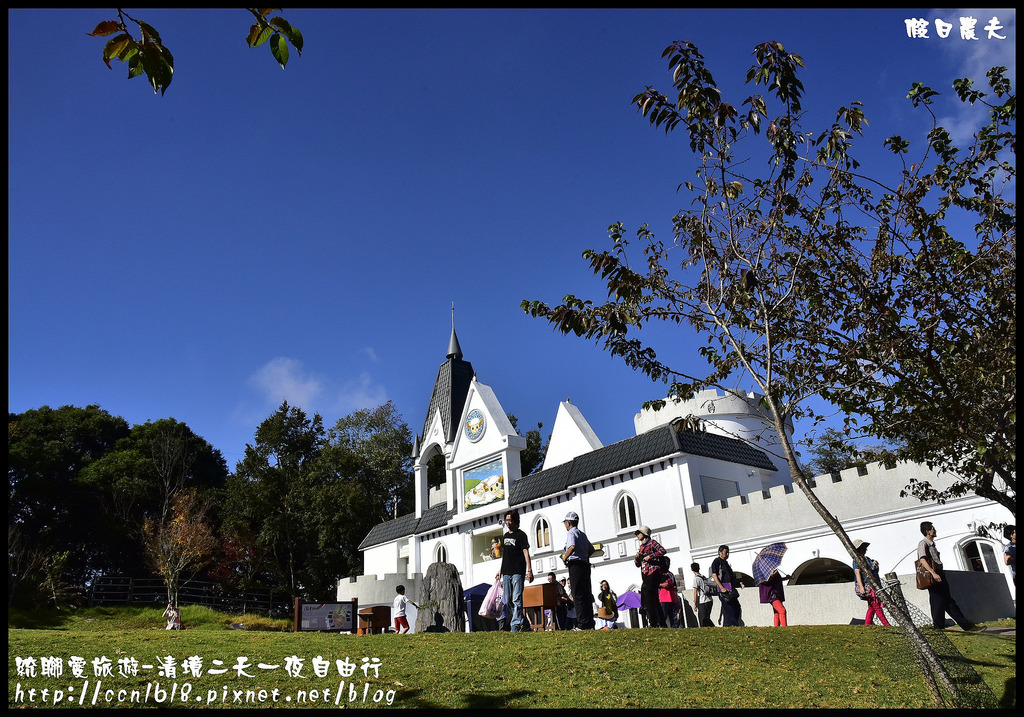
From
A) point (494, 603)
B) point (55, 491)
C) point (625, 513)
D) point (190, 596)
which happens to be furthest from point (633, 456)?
point (55, 491)

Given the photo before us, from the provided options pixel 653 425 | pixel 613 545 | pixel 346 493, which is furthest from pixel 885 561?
pixel 346 493

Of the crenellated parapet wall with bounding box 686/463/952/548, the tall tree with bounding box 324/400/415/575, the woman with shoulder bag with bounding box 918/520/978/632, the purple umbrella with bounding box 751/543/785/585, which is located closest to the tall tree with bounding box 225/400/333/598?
the tall tree with bounding box 324/400/415/575

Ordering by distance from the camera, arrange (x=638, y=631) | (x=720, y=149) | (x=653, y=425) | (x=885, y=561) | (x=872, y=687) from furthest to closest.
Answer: (x=653, y=425), (x=885, y=561), (x=638, y=631), (x=720, y=149), (x=872, y=687)

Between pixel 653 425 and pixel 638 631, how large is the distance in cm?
2021

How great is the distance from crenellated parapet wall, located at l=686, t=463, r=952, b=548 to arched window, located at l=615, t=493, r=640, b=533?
8.68 ft

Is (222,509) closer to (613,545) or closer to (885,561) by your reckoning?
(613,545)

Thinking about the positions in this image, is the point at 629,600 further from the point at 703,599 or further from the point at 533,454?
the point at 533,454

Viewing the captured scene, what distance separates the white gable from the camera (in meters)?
32.4

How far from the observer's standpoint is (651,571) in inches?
525

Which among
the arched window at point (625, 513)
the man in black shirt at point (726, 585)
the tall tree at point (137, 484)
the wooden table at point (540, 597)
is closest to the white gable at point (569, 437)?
the arched window at point (625, 513)

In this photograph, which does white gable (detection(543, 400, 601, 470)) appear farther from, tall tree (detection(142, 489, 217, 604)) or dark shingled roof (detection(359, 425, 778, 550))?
tall tree (detection(142, 489, 217, 604))

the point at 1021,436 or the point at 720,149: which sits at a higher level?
the point at 720,149

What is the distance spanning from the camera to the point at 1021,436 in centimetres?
653

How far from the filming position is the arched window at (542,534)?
2933 cm
